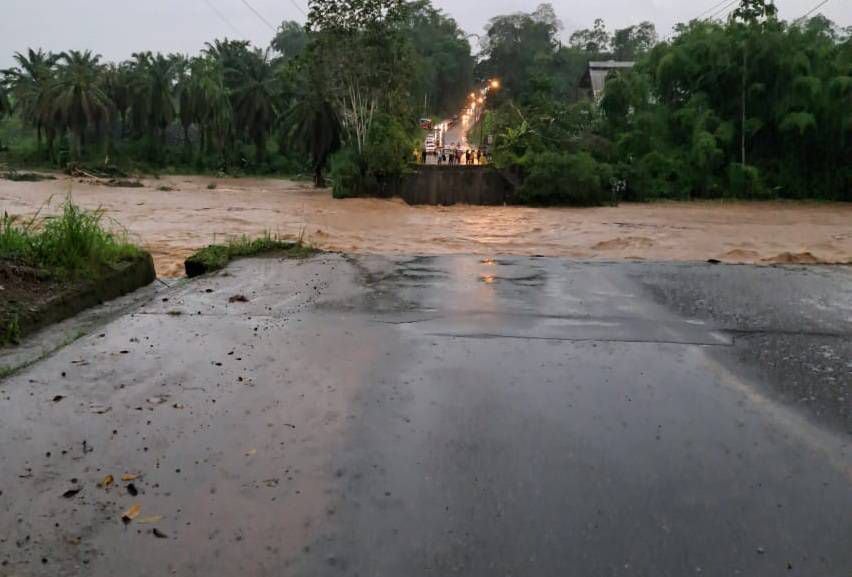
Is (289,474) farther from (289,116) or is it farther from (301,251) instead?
(289,116)

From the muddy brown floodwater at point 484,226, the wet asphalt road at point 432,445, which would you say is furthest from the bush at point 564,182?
the wet asphalt road at point 432,445

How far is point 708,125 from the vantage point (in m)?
33.9

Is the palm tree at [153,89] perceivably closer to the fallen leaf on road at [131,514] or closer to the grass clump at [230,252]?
the grass clump at [230,252]

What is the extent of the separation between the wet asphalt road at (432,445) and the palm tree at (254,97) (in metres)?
53.2

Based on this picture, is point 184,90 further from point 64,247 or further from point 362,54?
point 64,247

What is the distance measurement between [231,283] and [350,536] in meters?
6.37

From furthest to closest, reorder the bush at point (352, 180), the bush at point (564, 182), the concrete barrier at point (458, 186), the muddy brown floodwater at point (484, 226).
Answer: the bush at point (352, 180)
the concrete barrier at point (458, 186)
the bush at point (564, 182)
the muddy brown floodwater at point (484, 226)

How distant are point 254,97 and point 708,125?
3527 cm

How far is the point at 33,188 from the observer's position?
3853 centimetres

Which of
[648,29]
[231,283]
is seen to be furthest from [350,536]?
[648,29]

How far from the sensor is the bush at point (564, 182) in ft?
103

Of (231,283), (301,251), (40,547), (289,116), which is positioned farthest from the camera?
(289,116)

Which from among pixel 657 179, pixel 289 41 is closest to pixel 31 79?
pixel 289 41

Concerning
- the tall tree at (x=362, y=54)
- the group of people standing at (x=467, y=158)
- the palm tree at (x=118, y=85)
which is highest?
the palm tree at (x=118, y=85)
